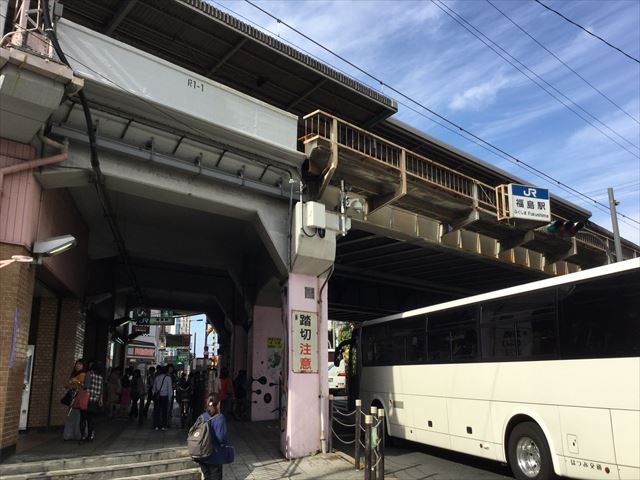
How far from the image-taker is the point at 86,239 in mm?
Result: 15172

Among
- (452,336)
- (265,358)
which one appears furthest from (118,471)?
(265,358)

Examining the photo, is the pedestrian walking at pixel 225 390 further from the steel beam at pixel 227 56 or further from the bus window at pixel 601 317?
the bus window at pixel 601 317

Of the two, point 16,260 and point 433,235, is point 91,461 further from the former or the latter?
point 433,235

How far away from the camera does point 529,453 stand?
28.4ft

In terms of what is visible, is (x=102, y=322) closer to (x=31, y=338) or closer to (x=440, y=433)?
(x=31, y=338)

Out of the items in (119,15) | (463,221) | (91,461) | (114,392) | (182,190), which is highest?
(119,15)

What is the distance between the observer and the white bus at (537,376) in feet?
23.4

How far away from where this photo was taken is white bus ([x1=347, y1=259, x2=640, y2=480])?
23.4 ft

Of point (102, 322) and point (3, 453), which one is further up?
point (102, 322)

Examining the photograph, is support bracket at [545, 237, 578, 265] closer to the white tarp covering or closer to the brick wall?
the white tarp covering

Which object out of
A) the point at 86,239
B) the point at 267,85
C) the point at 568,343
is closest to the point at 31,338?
the point at 86,239

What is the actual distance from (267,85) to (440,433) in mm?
9810

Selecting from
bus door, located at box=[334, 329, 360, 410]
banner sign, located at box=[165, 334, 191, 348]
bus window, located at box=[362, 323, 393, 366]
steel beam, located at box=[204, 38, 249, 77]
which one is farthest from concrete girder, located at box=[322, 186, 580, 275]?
banner sign, located at box=[165, 334, 191, 348]

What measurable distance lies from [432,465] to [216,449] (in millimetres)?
5508
